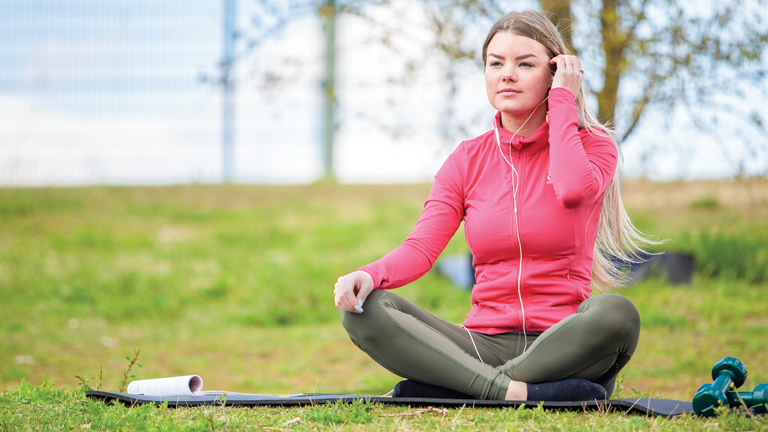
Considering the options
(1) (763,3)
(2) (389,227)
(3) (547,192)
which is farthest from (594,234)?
(2) (389,227)

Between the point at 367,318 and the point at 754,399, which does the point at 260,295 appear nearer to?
the point at 367,318

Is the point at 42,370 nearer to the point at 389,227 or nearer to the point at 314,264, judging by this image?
the point at 314,264

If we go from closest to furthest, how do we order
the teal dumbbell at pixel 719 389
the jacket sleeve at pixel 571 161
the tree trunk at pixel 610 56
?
the teal dumbbell at pixel 719 389 < the jacket sleeve at pixel 571 161 < the tree trunk at pixel 610 56

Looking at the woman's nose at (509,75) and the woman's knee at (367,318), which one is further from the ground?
the woman's nose at (509,75)

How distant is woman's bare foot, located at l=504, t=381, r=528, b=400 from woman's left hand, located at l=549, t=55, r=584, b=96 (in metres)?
1.03

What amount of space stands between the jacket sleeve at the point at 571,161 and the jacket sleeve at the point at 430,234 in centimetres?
43

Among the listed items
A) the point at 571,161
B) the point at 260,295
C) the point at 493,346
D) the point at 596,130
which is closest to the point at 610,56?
the point at 596,130

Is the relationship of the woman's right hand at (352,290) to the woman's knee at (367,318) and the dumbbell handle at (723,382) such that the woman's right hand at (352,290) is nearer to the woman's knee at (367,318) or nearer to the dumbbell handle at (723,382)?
the woman's knee at (367,318)

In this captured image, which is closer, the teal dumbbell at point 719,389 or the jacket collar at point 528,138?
the teal dumbbell at point 719,389

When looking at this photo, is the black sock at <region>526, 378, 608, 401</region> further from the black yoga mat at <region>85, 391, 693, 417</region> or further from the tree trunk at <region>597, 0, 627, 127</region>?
the tree trunk at <region>597, 0, 627, 127</region>

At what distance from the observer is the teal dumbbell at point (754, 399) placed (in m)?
2.04

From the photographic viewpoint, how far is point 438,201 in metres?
2.54

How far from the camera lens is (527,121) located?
2.49 m

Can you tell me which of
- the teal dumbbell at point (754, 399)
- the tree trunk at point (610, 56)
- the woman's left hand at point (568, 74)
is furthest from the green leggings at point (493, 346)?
the tree trunk at point (610, 56)
